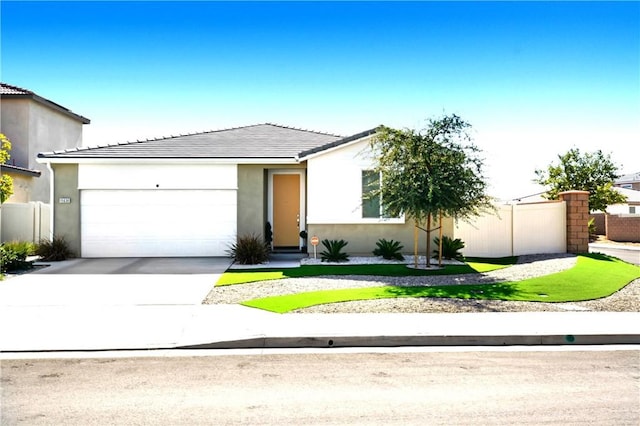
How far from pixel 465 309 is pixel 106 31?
11704 mm

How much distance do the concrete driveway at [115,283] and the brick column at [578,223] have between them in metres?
11.9

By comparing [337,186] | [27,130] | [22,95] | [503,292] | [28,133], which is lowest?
[503,292]

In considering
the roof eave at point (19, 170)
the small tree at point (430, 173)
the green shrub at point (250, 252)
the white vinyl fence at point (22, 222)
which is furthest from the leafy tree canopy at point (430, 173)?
the roof eave at point (19, 170)

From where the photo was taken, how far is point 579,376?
18.3 ft

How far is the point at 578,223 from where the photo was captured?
54.5ft

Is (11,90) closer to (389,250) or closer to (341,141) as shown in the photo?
(341,141)

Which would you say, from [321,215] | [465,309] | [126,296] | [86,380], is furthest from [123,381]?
[321,215]

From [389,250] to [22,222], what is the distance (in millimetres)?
15121

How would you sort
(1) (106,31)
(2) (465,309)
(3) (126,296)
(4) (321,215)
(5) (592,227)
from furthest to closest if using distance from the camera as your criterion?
(5) (592,227), (4) (321,215), (1) (106,31), (3) (126,296), (2) (465,309)

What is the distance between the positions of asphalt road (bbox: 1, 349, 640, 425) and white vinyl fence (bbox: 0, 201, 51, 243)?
1558 centimetres

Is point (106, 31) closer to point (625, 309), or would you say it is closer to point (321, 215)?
point (321, 215)

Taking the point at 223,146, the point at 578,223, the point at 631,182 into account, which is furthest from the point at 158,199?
the point at 631,182

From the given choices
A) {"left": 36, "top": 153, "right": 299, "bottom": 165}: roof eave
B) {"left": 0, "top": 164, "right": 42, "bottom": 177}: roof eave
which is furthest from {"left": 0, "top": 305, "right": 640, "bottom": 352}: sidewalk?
{"left": 0, "top": 164, "right": 42, "bottom": 177}: roof eave

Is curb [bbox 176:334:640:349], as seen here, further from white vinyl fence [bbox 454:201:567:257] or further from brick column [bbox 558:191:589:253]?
brick column [bbox 558:191:589:253]
